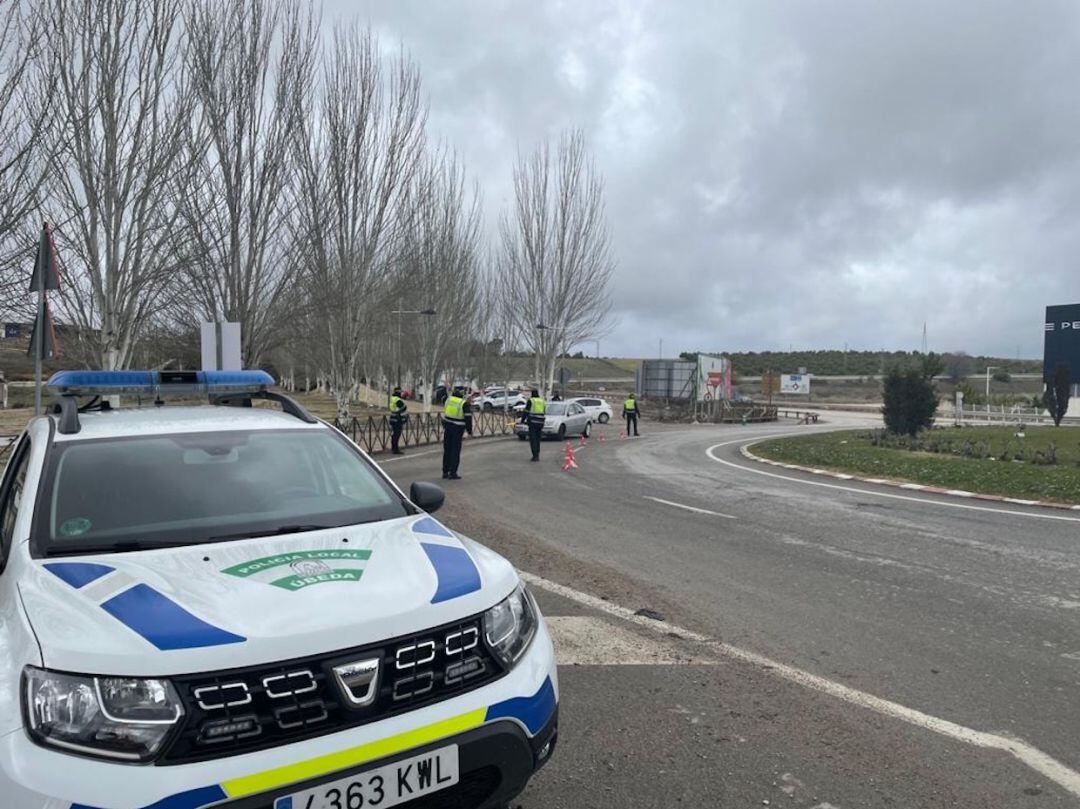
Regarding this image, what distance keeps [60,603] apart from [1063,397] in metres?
36.8

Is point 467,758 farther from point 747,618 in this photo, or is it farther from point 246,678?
point 747,618

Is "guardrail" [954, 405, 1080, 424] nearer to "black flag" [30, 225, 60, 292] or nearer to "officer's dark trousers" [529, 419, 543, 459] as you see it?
"officer's dark trousers" [529, 419, 543, 459]

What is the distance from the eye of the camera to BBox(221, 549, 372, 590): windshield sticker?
100.0 inches

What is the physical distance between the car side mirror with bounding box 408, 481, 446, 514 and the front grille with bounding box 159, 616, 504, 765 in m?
1.50

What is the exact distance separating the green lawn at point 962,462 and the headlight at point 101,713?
13.4 meters

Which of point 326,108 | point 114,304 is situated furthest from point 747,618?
point 326,108

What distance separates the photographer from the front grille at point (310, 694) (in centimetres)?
206

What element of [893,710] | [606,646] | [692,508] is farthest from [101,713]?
[692,508]

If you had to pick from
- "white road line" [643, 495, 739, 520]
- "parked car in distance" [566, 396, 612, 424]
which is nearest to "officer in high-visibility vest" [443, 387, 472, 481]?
"white road line" [643, 495, 739, 520]

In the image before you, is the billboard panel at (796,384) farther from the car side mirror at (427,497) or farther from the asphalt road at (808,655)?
the car side mirror at (427,497)

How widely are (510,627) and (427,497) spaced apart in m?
1.37

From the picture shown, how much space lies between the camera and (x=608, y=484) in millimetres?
14125

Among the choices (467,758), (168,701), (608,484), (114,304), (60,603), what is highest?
(114,304)

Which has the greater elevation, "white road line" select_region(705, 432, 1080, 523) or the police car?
the police car
